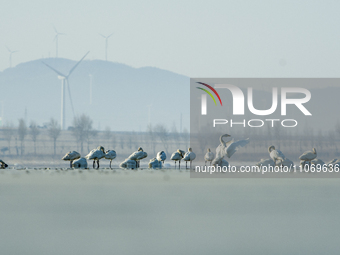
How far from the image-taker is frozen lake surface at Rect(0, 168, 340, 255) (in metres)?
Result: 13.2

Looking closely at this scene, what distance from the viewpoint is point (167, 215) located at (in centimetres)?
1645

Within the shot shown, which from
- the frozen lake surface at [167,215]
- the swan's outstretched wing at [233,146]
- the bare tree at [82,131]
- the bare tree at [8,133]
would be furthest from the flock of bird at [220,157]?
the bare tree at [8,133]

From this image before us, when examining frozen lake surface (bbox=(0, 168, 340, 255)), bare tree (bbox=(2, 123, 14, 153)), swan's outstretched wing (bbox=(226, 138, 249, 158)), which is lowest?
frozen lake surface (bbox=(0, 168, 340, 255))

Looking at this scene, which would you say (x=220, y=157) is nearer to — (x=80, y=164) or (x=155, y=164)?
(x=155, y=164)

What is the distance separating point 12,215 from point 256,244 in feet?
22.6

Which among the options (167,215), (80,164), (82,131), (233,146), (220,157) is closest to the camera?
(167,215)

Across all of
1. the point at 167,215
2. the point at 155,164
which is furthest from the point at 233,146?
the point at 167,215

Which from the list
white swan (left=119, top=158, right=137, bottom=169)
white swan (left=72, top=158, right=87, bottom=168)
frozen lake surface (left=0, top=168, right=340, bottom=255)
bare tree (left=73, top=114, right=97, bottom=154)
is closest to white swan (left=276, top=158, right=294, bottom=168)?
frozen lake surface (left=0, top=168, right=340, bottom=255)

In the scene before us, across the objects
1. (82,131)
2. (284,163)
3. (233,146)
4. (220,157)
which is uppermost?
(82,131)

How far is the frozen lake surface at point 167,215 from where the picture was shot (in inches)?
521

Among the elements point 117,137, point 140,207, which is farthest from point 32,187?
point 117,137

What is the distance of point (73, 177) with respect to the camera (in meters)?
25.0

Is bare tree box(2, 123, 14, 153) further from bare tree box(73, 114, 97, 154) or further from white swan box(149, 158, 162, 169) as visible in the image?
white swan box(149, 158, 162, 169)

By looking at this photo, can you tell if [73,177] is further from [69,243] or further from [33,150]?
[33,150]
